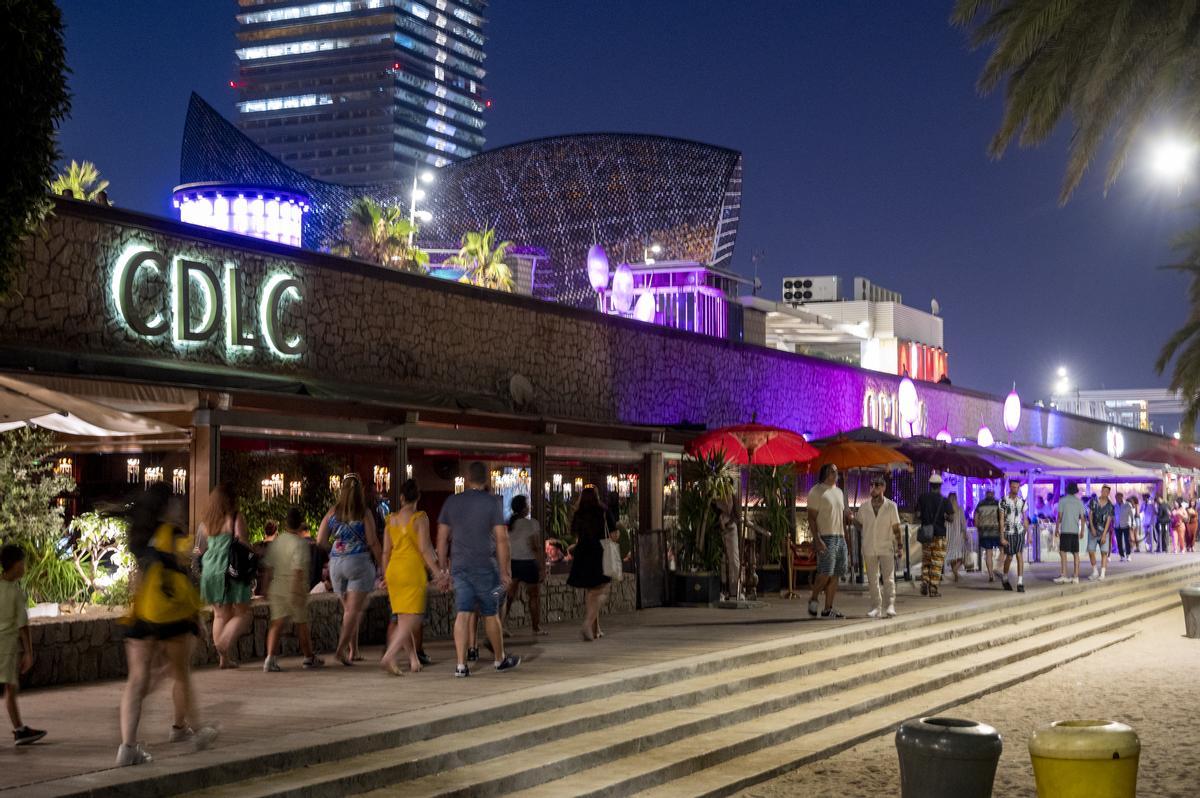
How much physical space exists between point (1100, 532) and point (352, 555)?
812 inches

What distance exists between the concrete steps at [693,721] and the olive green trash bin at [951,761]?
2243 mm

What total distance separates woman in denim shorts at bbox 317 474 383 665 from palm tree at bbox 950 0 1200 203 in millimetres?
6929

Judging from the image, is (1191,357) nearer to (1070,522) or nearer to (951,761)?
(1070,522)

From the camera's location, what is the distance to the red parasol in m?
19.2

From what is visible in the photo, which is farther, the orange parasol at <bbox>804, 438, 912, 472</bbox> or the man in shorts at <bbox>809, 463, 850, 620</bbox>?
the orange parasol at <bbox>804, 438, 912, 472</bbox>

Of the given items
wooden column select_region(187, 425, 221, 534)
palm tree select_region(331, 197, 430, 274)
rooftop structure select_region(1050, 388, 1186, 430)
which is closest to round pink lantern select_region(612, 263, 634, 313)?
wooden column select_region(187, 425, 221, 534)

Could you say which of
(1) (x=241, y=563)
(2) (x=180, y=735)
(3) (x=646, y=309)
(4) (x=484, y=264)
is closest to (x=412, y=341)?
(1) (x=241, y=563)

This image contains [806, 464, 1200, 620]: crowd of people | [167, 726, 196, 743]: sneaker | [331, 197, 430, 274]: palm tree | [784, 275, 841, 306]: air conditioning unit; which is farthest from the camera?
[784, 275, 841, 306]: air conditioning unit

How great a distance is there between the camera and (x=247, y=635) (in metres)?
12.3

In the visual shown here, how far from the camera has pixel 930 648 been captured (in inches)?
623

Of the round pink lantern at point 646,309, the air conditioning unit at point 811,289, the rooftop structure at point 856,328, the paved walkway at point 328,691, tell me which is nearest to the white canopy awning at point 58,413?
the paved walkway at point 328,691

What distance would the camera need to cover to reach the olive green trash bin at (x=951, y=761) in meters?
6.93

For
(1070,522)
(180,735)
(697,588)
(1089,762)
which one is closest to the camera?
(1089,762)

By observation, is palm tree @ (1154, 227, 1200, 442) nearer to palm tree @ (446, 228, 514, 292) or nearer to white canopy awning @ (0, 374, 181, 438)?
white canopy awning @ (0, 374, 181, 438)
